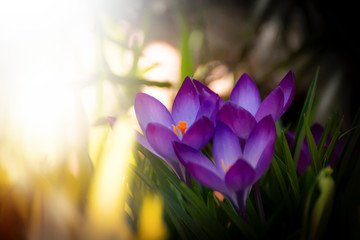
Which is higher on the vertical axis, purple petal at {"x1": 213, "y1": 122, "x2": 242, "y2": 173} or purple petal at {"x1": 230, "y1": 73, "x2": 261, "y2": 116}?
purple petal at {"x1": 230, "y1": 73, "x2": 261, "y2": 116}

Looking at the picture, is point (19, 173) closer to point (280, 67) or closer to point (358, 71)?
point (280, 67)

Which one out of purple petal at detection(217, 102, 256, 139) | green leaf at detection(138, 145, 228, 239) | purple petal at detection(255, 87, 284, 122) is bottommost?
green leaf at detection(138, 145, 228, 239)

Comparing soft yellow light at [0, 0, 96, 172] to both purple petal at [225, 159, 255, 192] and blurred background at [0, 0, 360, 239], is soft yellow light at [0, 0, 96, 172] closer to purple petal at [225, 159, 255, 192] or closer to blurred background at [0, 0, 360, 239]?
blurred background at [0, 0, 360, 239]

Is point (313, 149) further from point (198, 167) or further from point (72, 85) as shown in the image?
point (72, 85)

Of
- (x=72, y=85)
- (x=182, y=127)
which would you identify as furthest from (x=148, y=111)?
(x=72, y=85)

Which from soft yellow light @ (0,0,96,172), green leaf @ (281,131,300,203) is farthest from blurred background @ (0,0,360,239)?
green leaf @ (281,131,300,203)

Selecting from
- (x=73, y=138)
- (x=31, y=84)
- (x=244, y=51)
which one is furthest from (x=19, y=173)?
(x=244, y=51)

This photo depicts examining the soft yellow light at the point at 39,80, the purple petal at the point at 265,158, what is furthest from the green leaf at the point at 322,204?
the soft yellow light at the point at 39,80

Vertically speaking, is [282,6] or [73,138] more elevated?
[282,6]
